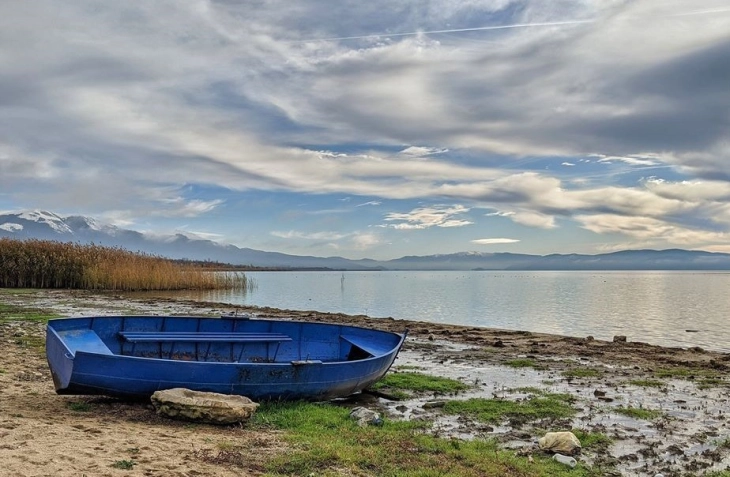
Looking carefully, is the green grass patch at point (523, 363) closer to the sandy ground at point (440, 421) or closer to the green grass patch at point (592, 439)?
the sandy ground at point (440, 421)

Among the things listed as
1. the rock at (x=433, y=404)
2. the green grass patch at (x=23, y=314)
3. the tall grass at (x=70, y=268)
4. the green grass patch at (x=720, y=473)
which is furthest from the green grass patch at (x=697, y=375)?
the tall grass at (x=70, y=268)

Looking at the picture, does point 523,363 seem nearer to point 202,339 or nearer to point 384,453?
point 202,339

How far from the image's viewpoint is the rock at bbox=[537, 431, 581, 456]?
7453 mm

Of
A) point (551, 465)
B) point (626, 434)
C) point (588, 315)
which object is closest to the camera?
point (551, 465)

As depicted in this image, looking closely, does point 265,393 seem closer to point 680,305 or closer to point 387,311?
point 387,311

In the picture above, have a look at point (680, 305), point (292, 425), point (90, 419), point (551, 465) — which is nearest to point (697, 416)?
point (551, 465)

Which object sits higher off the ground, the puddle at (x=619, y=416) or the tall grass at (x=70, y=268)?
the tall grass at (x=70, y=268)

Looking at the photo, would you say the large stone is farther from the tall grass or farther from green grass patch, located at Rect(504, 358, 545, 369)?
the tall grass

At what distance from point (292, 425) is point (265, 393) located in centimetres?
96

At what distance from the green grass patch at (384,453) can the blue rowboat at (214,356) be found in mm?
699

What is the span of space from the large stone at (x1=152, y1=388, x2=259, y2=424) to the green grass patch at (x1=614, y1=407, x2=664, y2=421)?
6101mm

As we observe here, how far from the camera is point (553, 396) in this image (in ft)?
35.2

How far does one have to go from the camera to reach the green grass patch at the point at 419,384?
11219 mm

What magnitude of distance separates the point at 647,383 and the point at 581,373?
1.42 metres
